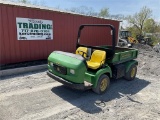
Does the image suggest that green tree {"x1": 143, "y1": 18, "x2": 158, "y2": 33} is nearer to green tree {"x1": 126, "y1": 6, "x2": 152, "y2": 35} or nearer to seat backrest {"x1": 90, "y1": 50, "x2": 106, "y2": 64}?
green tree {"x1": 126, "y1": 6, "x2": 152, "y2": 35}

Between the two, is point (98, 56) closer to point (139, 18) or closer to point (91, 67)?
point (91, 67)

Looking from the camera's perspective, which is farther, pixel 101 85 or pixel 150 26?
pixel 150 26

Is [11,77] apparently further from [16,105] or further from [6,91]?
[16,105]

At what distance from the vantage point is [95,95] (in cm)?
549

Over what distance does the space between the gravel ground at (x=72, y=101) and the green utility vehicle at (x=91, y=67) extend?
19.2 inches

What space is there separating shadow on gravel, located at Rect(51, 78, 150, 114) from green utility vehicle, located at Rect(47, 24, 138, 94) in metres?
0.28

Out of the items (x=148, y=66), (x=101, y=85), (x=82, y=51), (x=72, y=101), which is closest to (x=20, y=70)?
(x=82, y=51)

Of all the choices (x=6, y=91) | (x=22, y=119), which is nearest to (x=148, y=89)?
(x=22, y=119)

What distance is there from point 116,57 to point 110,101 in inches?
64.3

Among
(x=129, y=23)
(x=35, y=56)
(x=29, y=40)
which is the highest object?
(x=129, y=23)

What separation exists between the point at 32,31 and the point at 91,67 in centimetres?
441

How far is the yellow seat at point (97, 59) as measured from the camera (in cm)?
547

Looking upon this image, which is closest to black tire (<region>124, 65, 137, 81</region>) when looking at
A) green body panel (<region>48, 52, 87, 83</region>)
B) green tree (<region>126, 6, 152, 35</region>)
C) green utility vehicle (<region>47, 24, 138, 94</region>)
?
green utility vehicle (<region>47, 24, 138, 94</region>)

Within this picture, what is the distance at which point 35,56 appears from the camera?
8828 millimetres
